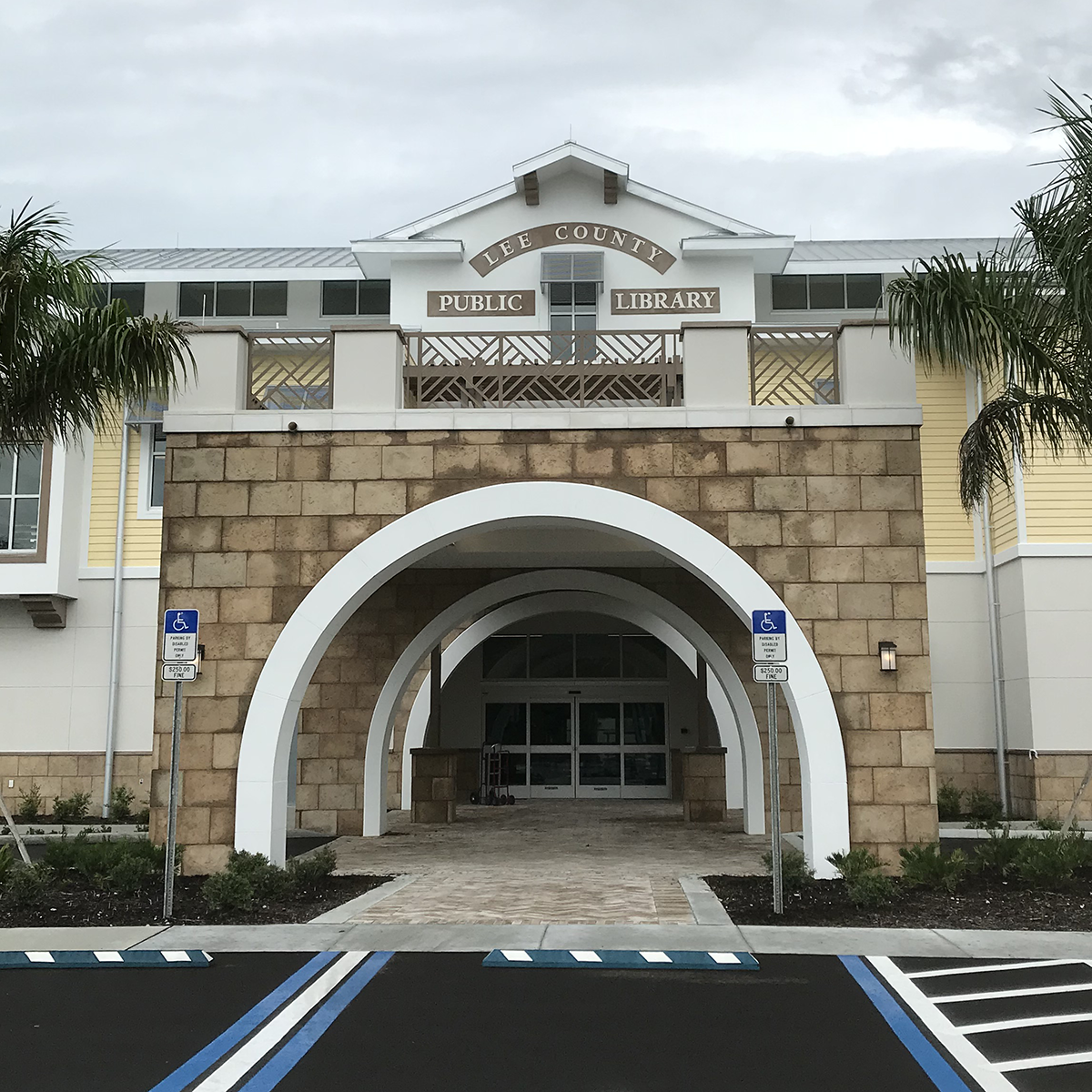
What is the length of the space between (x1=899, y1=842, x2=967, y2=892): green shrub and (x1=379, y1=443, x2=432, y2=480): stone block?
226 inches

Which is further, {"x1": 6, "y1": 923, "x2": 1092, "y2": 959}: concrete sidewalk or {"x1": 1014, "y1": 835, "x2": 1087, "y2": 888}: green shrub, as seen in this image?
{"x1": 1014, "y1": 835, "x2": 1087, "y2": 888}: green shrub

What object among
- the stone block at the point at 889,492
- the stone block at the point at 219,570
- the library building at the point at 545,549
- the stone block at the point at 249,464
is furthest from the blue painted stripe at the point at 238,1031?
the stone block at the point at 889,492

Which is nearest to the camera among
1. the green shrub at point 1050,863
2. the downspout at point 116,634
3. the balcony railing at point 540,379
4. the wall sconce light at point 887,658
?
the green shrub at point 1050,863

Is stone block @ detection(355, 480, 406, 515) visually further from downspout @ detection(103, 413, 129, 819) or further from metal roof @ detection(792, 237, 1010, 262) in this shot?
metal roof @ detection(792, 237, 1010, 262)

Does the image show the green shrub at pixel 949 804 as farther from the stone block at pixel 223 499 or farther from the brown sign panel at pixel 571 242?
the stone block at pixel 223 499

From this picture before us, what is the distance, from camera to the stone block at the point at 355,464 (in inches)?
468

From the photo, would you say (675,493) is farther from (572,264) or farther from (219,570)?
(572,264)

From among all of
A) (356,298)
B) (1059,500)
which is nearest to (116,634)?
(356,298)

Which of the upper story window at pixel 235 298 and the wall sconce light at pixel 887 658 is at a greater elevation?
the upper story window at pixel 235 298

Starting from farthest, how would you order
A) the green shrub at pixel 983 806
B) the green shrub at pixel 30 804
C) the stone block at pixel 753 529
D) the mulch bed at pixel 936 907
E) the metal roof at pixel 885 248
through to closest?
the metal roof at pixel 885 248 → the green shrub at pixel 30 804 → the green shrub at pixel 983 806 → the stone block at pixel 753 529 → the mulch bed at pixel 936 907

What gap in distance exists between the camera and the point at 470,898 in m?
10.7

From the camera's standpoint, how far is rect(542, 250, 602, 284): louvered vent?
20922mm

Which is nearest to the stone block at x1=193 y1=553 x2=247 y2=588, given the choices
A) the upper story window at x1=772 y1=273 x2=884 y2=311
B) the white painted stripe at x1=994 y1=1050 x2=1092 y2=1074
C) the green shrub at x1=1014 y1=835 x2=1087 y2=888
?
the green shrub at x1=1014 y1=835 x2=1087 y2=888

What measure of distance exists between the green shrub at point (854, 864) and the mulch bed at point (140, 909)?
430cm
